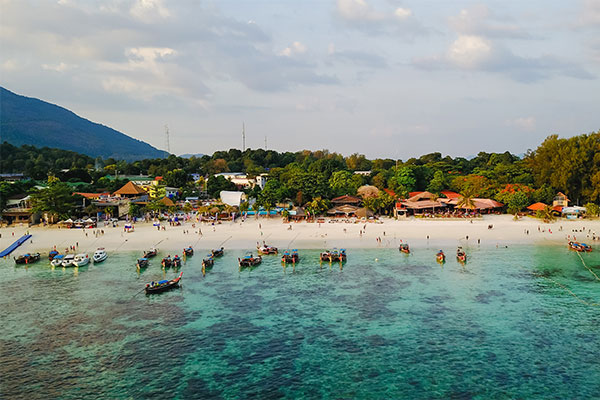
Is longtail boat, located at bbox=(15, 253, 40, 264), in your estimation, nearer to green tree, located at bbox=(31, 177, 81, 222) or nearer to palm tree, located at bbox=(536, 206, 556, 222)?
green tree, located at bbox=(31, 177, 81, 222)

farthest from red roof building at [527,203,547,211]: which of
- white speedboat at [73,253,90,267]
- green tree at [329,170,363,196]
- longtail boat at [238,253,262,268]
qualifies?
white speedboat at [73,253,90,267]

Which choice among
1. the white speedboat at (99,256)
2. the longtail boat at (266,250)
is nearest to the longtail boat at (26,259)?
the white speedboat at (99,256)

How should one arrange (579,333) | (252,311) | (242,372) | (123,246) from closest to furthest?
1. (242,372)
2. (579,333)
3. (252,311)
4. (123,246)

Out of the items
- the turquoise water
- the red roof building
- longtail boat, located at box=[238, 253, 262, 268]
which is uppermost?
the red roof building

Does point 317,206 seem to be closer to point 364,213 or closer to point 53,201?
point 364,213

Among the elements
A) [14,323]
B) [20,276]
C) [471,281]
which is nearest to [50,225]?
[20,276]

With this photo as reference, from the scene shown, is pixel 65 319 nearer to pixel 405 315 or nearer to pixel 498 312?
pixel 405 315
